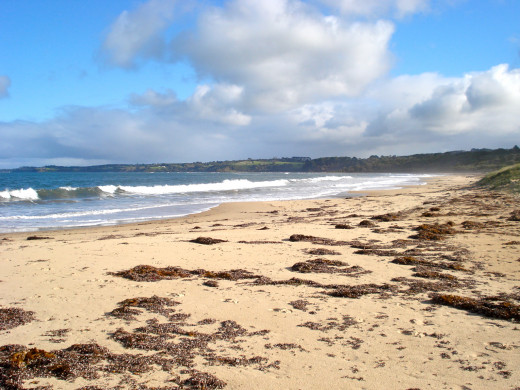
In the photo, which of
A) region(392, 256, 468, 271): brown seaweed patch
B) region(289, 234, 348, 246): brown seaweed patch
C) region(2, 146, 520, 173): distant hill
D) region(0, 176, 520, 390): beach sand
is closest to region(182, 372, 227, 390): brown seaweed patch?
region(0, 176, 520, 390): beach sand

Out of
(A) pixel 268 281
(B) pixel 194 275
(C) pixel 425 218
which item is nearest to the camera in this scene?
(A) pixel 268 281

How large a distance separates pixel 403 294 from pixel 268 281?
253 centimetres

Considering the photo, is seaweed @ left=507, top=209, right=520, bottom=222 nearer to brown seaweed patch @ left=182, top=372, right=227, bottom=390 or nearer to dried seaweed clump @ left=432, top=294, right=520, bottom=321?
dried seaweed clump @ left=432, top=294, right=520, bottom=321

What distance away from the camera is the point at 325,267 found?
845 centimetres

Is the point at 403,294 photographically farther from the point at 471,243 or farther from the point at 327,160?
the point at 327,160

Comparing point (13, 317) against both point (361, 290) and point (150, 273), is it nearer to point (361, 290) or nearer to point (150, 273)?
point (150, 273)

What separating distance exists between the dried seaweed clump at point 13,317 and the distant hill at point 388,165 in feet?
363

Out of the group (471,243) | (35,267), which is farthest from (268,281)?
(471,243)

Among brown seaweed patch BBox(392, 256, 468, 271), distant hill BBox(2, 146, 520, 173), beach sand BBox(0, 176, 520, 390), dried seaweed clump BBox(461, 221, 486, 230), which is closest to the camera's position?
beach sand BBox(0, 176, 520, 390)

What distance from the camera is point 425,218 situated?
15977mm

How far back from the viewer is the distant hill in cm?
11869

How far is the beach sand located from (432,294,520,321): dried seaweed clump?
26mm

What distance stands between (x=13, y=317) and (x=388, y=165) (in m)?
161

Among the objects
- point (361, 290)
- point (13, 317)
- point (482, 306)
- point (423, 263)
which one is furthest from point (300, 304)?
point (13, 317)
